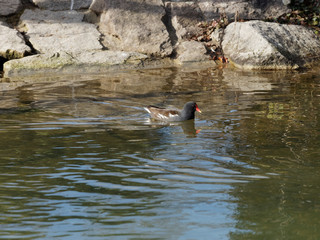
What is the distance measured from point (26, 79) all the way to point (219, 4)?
6.43 m

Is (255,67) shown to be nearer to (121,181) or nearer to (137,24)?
(137,24)

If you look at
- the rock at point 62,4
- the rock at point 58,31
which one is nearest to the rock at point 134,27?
the rock at point 58,31

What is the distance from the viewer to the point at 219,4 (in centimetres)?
1697

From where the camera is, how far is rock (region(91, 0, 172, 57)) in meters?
15.6

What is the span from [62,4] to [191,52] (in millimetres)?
4009

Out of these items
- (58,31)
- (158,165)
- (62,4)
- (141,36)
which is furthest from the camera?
(62,4)

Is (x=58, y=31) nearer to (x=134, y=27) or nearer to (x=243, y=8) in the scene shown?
(x=134, y=27)

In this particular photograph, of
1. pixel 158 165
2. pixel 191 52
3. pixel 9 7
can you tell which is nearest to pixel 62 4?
pixel 9 7

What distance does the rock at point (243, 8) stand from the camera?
16.8m

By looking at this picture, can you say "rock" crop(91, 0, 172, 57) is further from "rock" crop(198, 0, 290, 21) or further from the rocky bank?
"rock" crop(198, 0, 290, 21)

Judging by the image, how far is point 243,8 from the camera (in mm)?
16875

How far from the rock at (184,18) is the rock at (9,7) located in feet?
13.9

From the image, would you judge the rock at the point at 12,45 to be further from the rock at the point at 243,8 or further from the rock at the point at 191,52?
the rock at the point at 243,8

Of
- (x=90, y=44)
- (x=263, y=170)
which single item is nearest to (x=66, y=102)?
(x=90, y=44)
